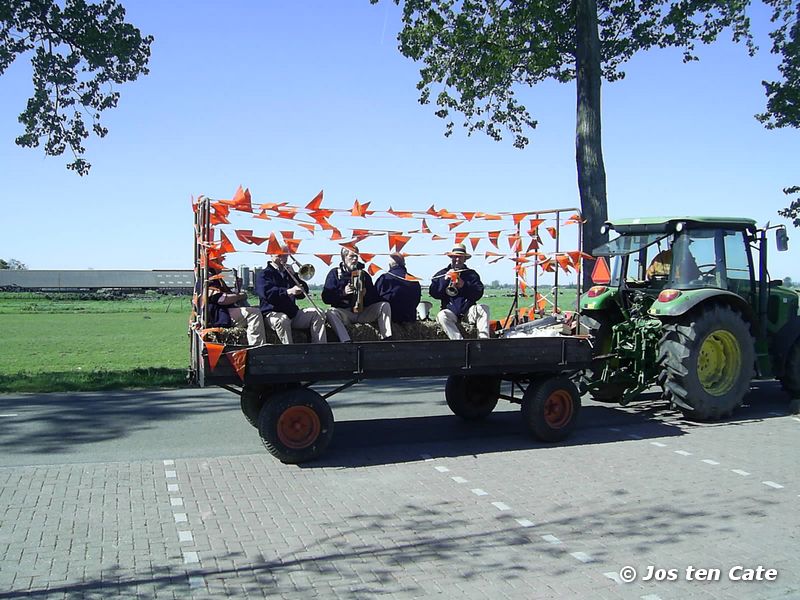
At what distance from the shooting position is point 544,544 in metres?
5.27

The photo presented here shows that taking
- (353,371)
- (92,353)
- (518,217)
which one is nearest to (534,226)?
(518,217)

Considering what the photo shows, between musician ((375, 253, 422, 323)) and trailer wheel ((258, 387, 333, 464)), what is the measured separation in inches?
67.6

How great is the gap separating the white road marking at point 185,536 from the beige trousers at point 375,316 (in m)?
3.42

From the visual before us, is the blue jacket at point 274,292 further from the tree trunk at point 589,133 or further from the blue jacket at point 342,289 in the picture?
the tree trunk at point 589,133

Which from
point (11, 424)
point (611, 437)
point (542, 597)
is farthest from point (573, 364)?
point (11, 424)

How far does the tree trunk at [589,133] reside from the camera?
48.1 ft

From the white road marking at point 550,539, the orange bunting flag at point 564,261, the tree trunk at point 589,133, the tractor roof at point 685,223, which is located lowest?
the white road marking at point 550,539

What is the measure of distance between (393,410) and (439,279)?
213 centimetres

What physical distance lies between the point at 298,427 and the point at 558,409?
9.71 ft

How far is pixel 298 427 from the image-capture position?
741cm

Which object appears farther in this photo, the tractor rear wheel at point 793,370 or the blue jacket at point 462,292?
the tractor rear wheel at point 793,370

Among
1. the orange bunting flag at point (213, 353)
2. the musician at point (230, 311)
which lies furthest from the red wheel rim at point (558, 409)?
the orange bunting flag at point (213, 353)

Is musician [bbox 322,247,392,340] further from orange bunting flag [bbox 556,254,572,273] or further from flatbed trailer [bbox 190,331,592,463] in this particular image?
orange bunting flag [bbox 556,254,572,273]

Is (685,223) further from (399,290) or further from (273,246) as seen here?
(273,246)
